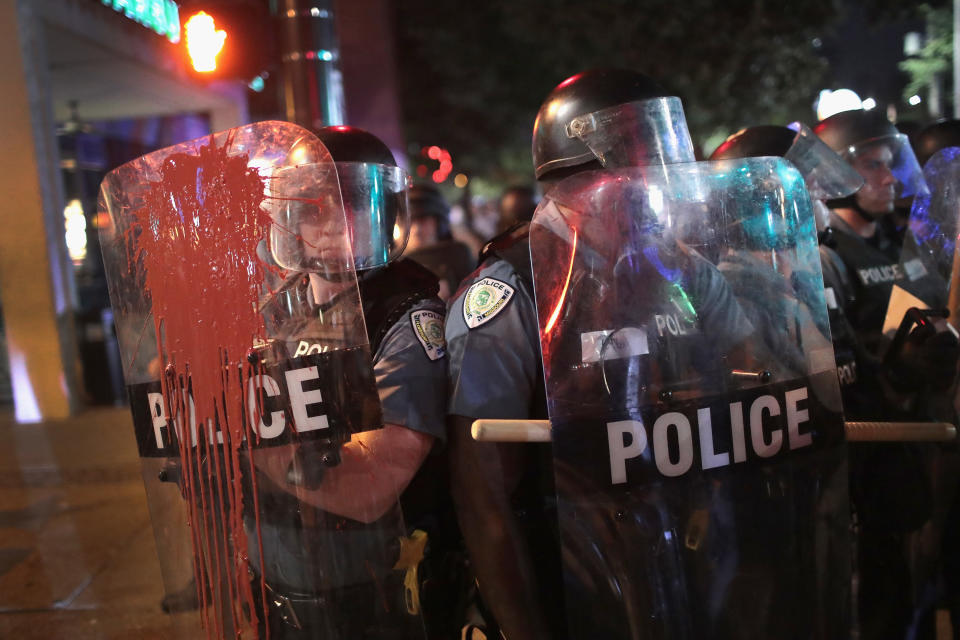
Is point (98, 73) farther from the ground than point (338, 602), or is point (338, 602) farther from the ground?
point (98, 73)

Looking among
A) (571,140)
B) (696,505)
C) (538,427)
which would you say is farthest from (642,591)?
(571,140)

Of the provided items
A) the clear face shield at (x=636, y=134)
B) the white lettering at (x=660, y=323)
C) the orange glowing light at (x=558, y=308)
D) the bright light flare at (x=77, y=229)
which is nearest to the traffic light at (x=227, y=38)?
the clear face shield at (x=636, y=134)

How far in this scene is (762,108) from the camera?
12883 millimetres

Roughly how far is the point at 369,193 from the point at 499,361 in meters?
0.62

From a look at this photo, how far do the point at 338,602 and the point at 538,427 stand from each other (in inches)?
23.2

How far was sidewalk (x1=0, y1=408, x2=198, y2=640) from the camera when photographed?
3.69 metres

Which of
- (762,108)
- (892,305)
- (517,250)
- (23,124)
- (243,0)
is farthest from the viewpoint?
(762,108)

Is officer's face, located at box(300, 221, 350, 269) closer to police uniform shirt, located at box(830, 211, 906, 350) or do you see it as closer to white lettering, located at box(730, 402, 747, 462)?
white lettering, located at box(730, 402, 747, 462)

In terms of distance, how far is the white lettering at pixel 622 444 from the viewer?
→ 1525mm

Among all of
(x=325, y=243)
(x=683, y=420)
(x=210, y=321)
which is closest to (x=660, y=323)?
(x=683, y=420)

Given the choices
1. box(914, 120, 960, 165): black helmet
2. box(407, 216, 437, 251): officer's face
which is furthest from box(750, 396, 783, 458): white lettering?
box(407, 216, 437, 251): officer's face

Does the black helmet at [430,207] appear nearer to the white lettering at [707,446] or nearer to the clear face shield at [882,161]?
the clear face shield at [882,161]

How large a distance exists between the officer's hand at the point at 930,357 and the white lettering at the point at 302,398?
183 cm

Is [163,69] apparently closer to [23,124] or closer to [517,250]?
[23,124]
